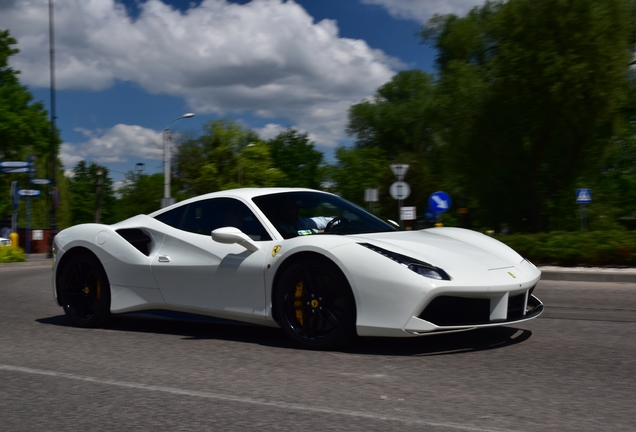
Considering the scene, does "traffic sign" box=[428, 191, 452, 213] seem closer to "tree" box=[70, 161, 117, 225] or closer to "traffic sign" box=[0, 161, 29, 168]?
"traffic sign" box=[0, 161, 29, 168]

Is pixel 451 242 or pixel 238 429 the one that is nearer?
pixel 238 429

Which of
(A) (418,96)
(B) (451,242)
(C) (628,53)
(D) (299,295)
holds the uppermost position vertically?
(A) (418,96)

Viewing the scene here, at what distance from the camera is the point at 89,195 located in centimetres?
9944

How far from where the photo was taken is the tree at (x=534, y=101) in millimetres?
29000

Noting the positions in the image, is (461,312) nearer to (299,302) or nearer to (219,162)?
(299,302)

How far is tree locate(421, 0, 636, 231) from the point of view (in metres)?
29.0

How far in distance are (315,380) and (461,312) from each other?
1.18 metres

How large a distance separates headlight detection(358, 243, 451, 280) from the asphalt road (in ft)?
1.81

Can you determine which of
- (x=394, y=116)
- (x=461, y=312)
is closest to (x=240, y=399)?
(x=461, y=312)

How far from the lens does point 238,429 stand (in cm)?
355

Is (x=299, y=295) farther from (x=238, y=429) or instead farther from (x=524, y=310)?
(x=238, y=429)

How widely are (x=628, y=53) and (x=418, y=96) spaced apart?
3730 cm

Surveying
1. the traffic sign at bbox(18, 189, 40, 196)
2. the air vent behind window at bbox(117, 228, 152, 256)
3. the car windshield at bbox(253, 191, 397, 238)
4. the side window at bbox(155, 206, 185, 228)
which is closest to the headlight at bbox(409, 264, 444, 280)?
the car windshield at bbox(253, 191, 397, 238)

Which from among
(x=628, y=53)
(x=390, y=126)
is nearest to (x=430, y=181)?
(x=390, y=126)
